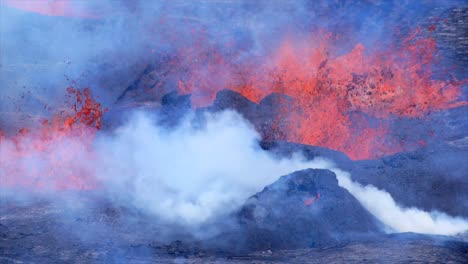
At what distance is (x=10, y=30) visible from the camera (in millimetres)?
20469

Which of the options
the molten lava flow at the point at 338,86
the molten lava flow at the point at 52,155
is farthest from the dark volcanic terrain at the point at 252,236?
the molten lava flow at the point at 338,86

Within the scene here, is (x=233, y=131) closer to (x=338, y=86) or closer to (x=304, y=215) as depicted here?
(x=338, y=86)

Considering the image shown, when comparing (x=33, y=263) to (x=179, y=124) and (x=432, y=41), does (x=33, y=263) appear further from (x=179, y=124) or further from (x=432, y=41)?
(x=432, y=41)

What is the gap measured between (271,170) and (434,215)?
4827mm

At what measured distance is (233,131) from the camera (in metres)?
16.7

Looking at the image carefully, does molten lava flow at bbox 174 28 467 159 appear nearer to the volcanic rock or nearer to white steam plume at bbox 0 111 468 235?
white steam plume at bbox 0 111 468 235

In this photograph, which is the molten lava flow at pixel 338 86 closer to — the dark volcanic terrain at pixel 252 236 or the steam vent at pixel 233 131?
the steam vent at pixel 233 131

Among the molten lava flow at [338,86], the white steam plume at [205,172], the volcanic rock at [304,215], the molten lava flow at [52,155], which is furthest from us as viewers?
the molten lava flow at [338,86]

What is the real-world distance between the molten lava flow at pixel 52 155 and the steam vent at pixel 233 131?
6cm

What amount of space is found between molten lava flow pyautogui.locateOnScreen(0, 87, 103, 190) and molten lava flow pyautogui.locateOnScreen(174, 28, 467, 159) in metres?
5.36

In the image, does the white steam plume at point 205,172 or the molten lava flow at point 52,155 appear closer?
the white steam plume at point 205,172

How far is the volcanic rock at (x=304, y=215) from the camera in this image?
32.4 feet

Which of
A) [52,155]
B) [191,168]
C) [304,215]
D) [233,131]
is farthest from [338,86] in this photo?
[52,155]

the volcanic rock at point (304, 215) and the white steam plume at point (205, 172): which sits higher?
the white steam plume at point (205, 172)
